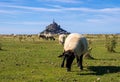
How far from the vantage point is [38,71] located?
22.4 meters

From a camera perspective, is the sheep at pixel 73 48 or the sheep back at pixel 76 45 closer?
the sheep at pixel 73 48

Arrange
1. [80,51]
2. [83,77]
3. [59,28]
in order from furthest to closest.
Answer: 1. [59,28]
2. [80,51]
3. [83,77]

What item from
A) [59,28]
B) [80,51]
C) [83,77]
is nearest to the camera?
[83,77]

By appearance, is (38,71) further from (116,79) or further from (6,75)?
(116,79)

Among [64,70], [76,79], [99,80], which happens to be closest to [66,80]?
[76,79]

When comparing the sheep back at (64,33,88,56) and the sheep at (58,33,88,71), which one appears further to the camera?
the sheep back at (64,33,88,56)

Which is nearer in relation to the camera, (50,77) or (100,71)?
(50,77)

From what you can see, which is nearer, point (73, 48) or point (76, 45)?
point (73, 48)

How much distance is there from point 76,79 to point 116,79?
2.41 m

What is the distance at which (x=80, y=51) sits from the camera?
2236cm

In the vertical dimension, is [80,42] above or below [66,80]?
above

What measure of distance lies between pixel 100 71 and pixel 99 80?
12.5 ft

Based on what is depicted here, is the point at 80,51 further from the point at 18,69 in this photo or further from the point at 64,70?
the point at 18,69

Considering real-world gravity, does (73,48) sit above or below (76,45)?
below
